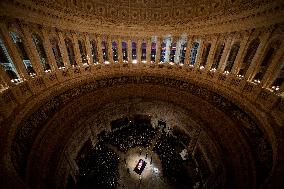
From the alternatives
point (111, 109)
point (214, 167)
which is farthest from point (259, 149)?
point (111, 109)

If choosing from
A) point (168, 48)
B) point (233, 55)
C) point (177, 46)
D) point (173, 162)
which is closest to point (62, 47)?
point (168, 48)

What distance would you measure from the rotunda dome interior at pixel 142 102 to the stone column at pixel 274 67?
2.5 inches

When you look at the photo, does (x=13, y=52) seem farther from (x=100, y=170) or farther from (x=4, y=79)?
(x=100, y=170)

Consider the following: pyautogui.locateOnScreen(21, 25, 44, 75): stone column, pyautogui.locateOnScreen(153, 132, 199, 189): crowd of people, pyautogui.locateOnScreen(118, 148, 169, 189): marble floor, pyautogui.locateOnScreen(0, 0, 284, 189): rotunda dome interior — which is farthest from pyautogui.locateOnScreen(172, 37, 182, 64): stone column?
pyautogui.locateOnScreen(21, 25, 44, 75): stone column

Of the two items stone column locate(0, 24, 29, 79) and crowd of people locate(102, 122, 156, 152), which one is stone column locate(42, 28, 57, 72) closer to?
stone column locate(0, 24, 29, 79)

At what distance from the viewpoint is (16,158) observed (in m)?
10.2

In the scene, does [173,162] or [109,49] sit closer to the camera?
[173,162]

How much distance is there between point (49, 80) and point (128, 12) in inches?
423

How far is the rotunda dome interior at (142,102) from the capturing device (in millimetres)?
11367

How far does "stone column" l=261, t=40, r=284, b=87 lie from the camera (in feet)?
42.7

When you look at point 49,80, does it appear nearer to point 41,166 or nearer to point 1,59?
point 1,59

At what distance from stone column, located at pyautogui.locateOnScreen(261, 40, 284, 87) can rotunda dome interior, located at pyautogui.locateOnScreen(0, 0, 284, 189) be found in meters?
0.06

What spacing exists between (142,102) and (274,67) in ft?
35.7

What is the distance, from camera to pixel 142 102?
17.5 metres
